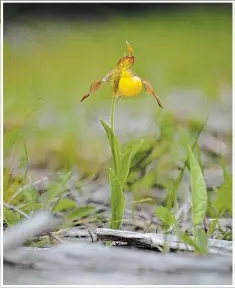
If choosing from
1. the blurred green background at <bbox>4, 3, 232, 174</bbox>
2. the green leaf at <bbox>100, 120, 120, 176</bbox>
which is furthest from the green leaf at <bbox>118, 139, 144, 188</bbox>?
the blurred green background at <bbox>4, 3, 232, 174</bbox>

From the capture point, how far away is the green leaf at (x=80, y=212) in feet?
4.47

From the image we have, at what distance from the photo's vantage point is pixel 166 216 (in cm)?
128

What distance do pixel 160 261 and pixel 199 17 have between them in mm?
602

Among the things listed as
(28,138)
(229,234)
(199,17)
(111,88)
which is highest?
(199,17)

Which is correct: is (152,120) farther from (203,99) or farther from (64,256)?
(64,256)

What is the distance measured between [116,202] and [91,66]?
353 mm

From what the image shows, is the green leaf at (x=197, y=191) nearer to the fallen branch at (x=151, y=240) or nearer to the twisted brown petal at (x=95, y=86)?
the fallen branch at (x=151, y=240)

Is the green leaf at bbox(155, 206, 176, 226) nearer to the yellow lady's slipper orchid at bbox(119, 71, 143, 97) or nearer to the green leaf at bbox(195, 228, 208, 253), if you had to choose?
the green leaf at bbox(195, 228, 208, 253)

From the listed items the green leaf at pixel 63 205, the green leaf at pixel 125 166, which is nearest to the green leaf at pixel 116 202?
the green leaf at pixel 125 166

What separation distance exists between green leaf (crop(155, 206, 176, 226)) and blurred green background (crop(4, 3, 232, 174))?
0.22 m

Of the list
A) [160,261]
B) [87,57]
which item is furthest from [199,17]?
[160,261]

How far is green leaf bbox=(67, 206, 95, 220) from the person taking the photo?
136 cm

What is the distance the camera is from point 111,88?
133 centimetres

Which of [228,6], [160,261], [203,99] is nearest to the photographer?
[160,261]
